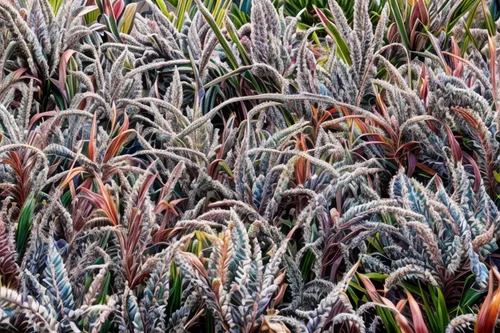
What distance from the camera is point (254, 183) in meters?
0.97

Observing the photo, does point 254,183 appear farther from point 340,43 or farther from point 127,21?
point 127,21

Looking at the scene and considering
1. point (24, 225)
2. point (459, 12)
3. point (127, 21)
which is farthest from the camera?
point (127, 21)

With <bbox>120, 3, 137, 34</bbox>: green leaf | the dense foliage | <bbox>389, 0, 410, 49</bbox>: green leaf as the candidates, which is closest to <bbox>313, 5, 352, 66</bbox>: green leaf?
the dense foliage

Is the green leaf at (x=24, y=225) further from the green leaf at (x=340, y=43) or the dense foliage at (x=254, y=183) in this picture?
the green leaf at (x=340, y=43)

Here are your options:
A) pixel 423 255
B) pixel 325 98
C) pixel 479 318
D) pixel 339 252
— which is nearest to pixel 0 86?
pixel 325 98

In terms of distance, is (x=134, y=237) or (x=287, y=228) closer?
(x=134, y=237)

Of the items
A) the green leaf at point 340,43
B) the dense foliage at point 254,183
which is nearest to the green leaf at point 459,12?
the dense foliage at point 254,183

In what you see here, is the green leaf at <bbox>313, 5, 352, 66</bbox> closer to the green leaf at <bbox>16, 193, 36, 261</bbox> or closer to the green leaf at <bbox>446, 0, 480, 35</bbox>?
the green leaf at <bbox>446, 0, 480, 35</bbox>

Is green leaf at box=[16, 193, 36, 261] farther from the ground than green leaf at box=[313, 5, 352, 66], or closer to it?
closer to it

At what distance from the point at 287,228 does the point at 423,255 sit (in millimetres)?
233

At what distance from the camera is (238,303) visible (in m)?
0.73

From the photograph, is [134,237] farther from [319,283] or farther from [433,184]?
[433,184]

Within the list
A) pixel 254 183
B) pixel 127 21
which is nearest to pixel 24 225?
pixel 254 183

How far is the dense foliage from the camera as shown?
2.45ft
